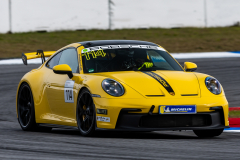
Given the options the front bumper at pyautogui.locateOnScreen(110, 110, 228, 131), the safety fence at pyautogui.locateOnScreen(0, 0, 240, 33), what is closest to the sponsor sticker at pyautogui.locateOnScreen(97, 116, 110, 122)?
the front bumper at pyautogui.locateOnScreen(110, 110, 228, 131)

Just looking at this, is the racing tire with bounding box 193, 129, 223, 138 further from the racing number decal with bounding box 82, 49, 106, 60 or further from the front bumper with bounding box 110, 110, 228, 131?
the racing number decal with bounding box 82, 49, 106, 60

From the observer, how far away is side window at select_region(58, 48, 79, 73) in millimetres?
7032

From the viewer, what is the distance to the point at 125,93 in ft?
19.5

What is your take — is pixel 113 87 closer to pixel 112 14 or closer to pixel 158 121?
pixel 158 121

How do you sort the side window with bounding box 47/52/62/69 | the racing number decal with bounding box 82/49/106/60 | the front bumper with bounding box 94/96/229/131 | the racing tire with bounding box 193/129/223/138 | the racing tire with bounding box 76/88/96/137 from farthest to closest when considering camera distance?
1. the side window with bounding box 47/52/62/69
2. the racing number decal with bounding box 82/49/106/60
3. the racing tire with bounding box 193/129/223/138
4. the racing tire with bounding box 76/88/96/137
5. the front bumper with bounding box 94/96/229/131

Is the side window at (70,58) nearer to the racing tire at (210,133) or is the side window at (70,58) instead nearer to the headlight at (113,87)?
the headlight at (113,87)

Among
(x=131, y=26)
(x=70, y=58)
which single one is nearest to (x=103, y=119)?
(x=70, y=58)

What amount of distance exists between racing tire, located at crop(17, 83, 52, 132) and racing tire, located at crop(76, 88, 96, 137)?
4.88 feet

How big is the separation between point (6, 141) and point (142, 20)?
738 inches

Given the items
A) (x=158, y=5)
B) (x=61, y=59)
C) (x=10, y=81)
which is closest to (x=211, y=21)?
(x=158, y=5)

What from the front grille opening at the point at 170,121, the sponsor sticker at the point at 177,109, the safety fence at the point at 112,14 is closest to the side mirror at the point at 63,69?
the front grille opening at the point at 170,121

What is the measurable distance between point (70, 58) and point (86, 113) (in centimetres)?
130

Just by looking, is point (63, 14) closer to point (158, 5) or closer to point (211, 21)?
point (158, 5)

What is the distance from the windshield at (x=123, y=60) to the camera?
267 inches
